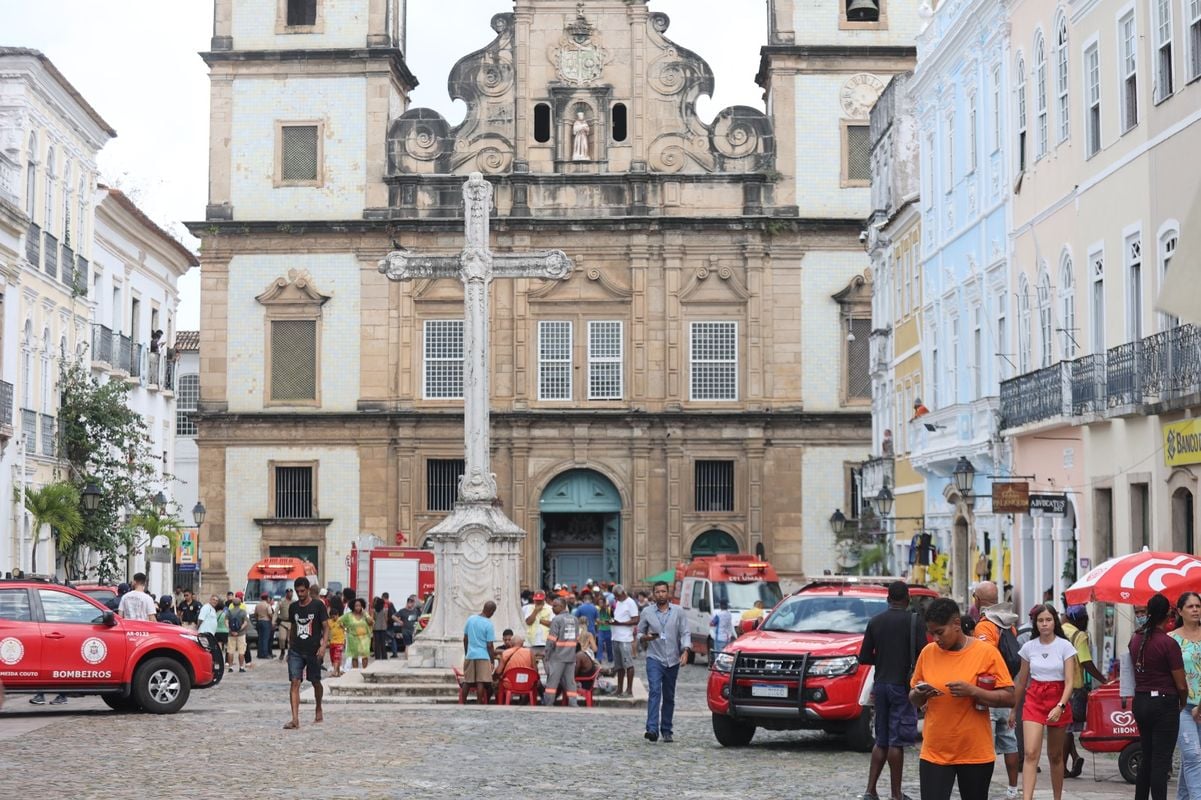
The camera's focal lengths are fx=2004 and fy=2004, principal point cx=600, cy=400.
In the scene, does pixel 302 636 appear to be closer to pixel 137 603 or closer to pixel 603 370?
pixel 137 603

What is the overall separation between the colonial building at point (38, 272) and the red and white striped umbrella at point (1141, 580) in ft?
79.4

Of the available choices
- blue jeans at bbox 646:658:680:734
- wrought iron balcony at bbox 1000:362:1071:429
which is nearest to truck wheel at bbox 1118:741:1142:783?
blue jeans at bbox 646:658:680:734

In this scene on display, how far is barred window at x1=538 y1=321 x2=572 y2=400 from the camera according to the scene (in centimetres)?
5706

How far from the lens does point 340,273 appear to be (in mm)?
57562

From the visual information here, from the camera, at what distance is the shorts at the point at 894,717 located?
15.1m

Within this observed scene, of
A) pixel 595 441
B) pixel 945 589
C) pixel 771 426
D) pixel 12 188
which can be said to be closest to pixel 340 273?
pixel 595 441

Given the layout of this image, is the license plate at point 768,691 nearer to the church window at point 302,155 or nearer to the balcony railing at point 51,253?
the balcony railing at point 51,253

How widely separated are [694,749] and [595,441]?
36.9 m

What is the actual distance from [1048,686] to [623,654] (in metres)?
15.0

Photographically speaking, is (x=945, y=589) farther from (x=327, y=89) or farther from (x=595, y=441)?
(x=327, y=89)

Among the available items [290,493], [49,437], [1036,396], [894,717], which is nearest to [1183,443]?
[1036,396]

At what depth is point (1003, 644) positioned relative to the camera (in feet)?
53.8

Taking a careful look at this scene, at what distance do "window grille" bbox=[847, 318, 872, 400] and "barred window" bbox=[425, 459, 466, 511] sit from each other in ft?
37.2

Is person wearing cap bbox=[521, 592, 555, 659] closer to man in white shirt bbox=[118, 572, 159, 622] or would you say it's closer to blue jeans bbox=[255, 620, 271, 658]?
man in white shirt bbox=[118, 572, 159, 622]
